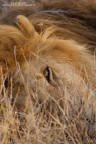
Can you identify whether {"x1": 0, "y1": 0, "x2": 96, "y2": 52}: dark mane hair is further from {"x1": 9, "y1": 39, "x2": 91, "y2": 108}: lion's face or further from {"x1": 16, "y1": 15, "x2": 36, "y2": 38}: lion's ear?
{"x1": 9, "y1": 39, "x2": 91, "y2": 108}: lion's face

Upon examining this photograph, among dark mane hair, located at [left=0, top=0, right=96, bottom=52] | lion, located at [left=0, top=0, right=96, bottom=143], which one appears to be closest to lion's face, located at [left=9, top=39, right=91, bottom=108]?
lion, located at [left=0, top=0, right=96, bottom=143]

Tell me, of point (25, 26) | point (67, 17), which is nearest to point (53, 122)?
point (25, 26)

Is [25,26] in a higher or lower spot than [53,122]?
higher

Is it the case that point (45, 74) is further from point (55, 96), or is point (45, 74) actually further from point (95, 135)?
point (95, 135)

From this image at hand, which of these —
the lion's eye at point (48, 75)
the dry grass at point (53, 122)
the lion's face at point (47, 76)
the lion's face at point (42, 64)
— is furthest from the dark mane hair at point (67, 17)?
the dry grass at point (53, 122)

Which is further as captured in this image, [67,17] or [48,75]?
[67,17]

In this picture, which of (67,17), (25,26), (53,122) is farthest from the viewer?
(67,17)

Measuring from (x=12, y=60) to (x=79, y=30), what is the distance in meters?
0.76

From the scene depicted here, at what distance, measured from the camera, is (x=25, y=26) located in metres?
3.73

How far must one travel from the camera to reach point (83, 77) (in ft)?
11.9

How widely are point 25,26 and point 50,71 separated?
427 millimetres

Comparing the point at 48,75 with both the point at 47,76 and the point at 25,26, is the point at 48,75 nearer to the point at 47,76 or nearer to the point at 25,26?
the point at 47,76

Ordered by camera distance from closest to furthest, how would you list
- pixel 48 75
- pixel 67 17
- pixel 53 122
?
pixel 53 122 < pixel 48 75 < pixel 67 17

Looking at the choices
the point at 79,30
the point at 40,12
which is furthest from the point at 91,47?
the point at 40,12
